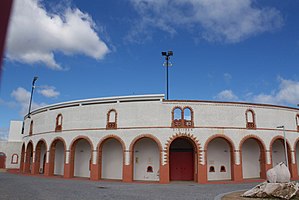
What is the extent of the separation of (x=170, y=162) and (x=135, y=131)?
14.7 ft

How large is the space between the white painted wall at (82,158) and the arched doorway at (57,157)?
7.94 feet

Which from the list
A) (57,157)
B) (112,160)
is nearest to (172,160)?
(112,160)

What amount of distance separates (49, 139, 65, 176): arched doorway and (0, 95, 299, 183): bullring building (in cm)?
15

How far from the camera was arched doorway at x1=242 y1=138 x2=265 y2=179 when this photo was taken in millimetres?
26031

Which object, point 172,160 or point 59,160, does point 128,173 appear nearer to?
point 172,160

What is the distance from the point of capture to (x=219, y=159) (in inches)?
998

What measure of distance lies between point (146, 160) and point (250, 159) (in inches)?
404

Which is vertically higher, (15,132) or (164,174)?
(15,132)

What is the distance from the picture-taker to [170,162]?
82.5 ft

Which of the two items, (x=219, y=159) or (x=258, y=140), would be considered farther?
(x=219, y=159)

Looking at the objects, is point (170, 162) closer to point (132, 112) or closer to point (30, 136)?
point (132, 112)

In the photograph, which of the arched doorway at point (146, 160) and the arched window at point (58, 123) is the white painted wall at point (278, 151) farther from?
the arched window at point (58, 123)

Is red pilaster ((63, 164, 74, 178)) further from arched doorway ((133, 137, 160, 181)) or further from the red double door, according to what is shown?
the red double door

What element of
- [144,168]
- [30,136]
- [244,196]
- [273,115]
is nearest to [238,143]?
[273,115]
